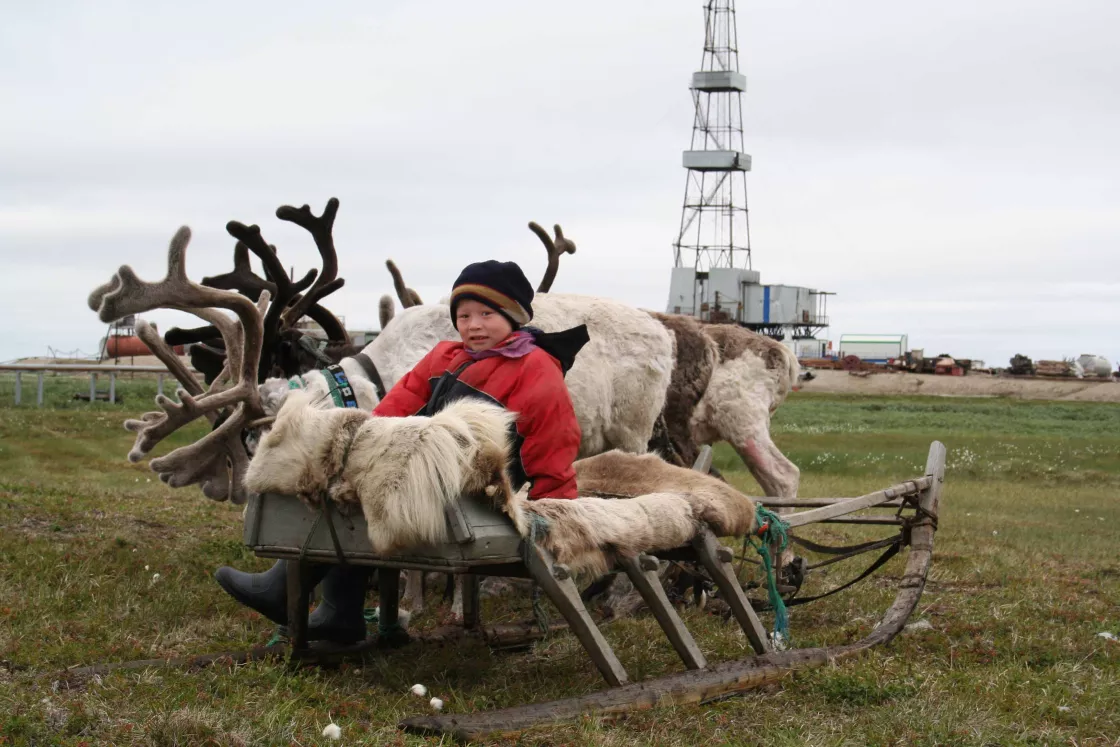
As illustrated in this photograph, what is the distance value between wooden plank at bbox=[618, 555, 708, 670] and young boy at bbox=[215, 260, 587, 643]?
438 millimetres

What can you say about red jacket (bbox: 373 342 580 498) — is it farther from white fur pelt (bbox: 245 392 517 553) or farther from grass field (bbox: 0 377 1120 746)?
grass field (bbox: 0 377 1120 746)

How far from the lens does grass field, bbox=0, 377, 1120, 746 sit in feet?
13.5

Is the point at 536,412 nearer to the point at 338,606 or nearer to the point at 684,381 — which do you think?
the point at 338,606

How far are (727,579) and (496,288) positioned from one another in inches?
68.1

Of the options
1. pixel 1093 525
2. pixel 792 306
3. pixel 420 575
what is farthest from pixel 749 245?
pixel 420 575

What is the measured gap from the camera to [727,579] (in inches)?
207

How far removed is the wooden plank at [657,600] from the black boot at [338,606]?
1300 mm

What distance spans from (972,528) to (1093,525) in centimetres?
185

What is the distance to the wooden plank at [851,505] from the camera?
5.78 m

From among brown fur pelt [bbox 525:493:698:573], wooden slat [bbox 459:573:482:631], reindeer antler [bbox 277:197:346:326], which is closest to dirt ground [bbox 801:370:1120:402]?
reindeer antler [bbox 277:197:346:326]

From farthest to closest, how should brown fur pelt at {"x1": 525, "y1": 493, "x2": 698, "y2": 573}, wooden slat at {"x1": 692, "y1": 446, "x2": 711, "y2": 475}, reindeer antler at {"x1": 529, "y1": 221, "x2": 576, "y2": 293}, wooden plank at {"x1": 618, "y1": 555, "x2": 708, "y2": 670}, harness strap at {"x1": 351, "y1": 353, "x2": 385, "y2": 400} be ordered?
reindeer antler at {"x1": 529, "y1": 221, "x2": 576, "y2": 293} → wooden slat at {"x1": 692, "y1": 446, "x2": 711, "y2": 475} → harness strap at {"x1": 351, "y1": 353, "x2": 385, "y2": 400} → wooden plank at {"x1": 618, "y1": 555, "x2": 708, "y2": 670} → brown fur pelt at {"x1": 525, "y1": 493, "x2": 698, "y2": 573}

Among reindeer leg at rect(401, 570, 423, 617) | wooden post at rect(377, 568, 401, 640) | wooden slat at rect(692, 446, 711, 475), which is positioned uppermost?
wooden slat at rect(692, 446, 711, 475)

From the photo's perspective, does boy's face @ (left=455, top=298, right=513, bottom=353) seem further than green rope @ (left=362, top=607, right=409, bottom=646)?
No

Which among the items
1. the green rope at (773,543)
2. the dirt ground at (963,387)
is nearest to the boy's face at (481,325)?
the green rope at (773,543)
